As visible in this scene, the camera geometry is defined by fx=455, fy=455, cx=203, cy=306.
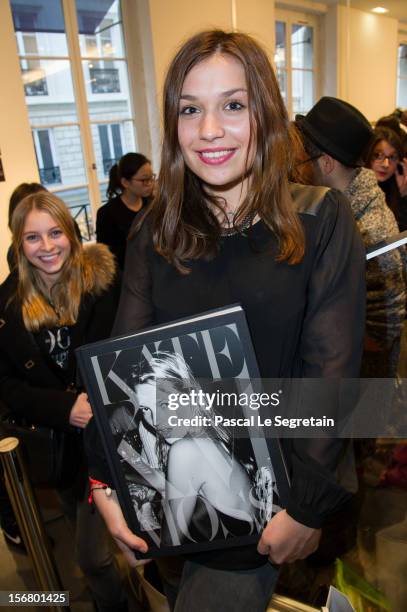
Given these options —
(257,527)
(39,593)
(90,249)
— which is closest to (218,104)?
(257,527)

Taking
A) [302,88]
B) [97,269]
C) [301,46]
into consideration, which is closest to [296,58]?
[301,46]

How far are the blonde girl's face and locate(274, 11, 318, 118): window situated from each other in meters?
5.71

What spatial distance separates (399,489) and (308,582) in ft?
2.47

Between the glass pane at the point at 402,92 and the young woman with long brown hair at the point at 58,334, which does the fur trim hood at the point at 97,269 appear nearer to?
the young woman with long brown hair at the point at 58,334

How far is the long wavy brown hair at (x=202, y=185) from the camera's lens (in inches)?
31.0

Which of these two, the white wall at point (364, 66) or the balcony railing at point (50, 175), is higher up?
the white wall at point (364, 66)

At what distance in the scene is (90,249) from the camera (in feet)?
5.60

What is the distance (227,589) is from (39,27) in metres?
5.21

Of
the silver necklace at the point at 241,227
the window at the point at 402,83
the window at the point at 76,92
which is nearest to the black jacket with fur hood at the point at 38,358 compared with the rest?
the silver necklace at the point at 241,227

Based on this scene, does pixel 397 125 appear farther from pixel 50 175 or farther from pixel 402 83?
pixel 402 83

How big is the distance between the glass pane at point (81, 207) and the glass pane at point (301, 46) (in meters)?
4.16

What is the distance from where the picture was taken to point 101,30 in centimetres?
507

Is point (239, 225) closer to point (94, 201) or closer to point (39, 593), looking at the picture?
point (39, 593)

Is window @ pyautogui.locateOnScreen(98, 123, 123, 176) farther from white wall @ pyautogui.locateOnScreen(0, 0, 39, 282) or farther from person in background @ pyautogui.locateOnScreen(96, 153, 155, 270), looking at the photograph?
person in background @ pyautogui.locateOnScreen(96, 153, 155, 270)
